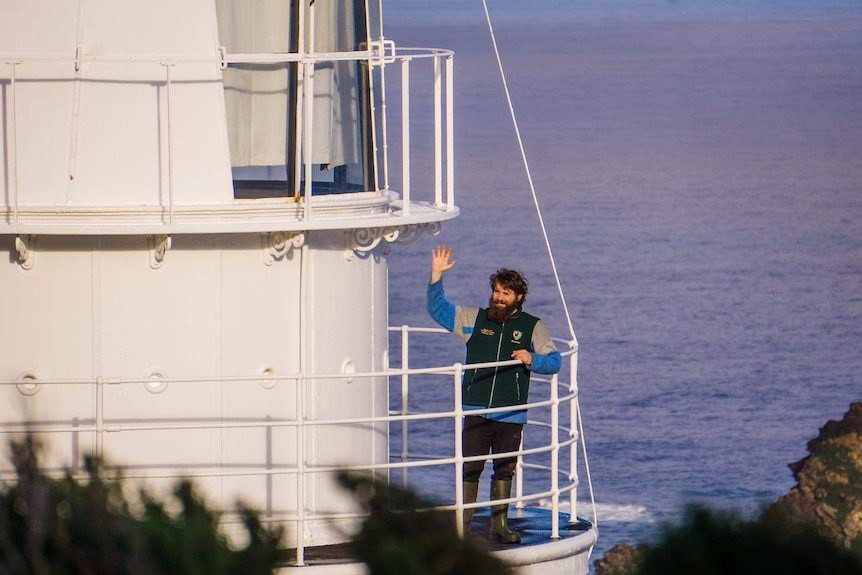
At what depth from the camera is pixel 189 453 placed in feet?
27.5

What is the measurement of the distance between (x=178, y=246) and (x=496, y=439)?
6.38ft

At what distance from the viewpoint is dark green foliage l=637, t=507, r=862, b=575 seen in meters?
3.90

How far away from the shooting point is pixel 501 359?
29.0 ft

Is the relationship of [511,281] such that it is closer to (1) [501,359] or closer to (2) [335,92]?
(1) [501,359]

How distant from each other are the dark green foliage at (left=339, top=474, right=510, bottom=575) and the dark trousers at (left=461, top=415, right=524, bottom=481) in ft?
15.0

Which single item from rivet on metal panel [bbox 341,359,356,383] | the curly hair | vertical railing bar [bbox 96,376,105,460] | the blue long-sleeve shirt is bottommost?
vertical railing bar [bbox 96,376,105,460]

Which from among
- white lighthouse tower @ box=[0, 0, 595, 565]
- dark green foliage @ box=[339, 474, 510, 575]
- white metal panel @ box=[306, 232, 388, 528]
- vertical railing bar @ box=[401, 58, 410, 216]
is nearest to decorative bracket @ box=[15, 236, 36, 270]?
white lighthouse tower @ box=[0, 0, 595, 565]

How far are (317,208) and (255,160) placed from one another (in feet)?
1.29

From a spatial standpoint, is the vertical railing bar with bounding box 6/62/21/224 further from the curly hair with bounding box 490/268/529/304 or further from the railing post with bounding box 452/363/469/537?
the curly hair with bounding box 490/268/529/304

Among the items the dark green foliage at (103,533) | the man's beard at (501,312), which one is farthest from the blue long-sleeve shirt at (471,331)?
the dark green foliage at (103,533)

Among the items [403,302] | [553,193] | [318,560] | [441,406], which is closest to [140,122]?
[318,560]

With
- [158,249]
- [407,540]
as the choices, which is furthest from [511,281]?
[407,540]

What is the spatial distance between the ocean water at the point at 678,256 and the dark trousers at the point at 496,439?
4.70m

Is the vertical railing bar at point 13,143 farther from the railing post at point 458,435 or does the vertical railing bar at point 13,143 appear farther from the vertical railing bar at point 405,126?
the railing post at point 458,435
